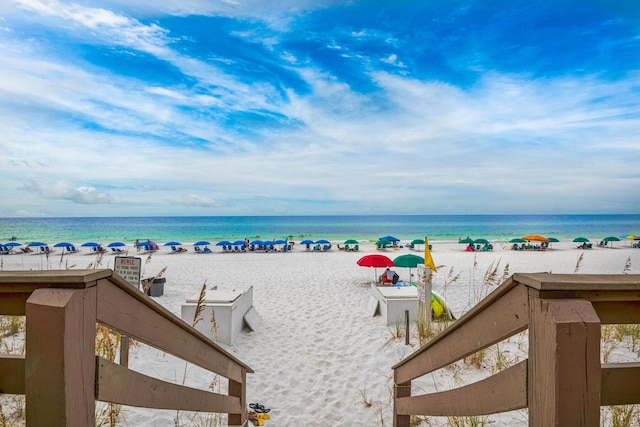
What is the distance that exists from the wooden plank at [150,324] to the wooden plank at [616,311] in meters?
1.42

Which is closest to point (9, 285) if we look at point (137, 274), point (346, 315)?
point (137, 274)

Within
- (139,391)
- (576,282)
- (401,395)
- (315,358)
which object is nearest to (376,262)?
(315,358)

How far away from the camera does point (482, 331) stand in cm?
130

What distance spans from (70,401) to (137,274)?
5.41m

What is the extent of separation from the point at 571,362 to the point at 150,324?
137 centimetres

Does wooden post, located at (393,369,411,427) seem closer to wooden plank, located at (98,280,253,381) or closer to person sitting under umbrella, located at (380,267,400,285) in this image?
wooden plank, located at (98,280,253,381)

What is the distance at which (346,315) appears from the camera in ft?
27.0

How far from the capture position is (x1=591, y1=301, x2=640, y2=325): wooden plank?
992 millimetres

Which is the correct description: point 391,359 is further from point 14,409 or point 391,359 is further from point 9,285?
point 9,285

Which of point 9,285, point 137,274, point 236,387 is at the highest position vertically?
point 9,285

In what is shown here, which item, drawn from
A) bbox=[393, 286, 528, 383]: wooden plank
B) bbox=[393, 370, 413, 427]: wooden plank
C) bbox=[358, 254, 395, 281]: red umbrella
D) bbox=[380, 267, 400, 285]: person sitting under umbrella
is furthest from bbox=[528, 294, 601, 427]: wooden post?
bbox=[380, 267, 400, 285]: person sitting under umbrella

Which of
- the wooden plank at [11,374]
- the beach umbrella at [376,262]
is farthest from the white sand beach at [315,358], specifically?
the wooden plank at [11,374]

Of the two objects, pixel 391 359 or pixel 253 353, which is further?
pixel 253 353

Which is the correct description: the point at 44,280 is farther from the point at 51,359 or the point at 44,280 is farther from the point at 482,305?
the point at 482,305
